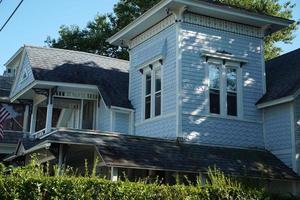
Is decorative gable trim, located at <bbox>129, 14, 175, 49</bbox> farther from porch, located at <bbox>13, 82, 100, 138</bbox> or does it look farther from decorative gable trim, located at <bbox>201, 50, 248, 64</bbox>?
porch, located at <bbox>13, 82, 100, 138</bbox>

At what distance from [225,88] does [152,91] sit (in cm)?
305

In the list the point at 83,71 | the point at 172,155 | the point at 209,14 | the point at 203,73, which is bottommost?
the point at 172,155

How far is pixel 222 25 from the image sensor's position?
20078 mm

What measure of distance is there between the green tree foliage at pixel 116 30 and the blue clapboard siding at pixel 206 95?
16.3 metres

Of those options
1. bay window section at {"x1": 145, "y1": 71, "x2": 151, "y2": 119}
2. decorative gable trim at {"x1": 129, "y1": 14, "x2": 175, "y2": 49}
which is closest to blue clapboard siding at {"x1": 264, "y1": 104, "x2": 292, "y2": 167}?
bay window section at {"x1": 145, "y1": 71, "x2": 151, "y2": 119}

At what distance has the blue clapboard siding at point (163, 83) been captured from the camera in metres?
18.9

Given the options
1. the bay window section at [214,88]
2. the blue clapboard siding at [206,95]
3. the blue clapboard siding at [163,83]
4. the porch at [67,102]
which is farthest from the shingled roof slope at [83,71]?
the bay window section at [214,88]

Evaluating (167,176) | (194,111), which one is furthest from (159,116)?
(167,176)

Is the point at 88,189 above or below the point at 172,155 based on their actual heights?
below

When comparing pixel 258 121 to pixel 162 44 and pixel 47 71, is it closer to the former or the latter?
pixel 162 44

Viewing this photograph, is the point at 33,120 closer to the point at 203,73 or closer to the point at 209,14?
the point at 203,73

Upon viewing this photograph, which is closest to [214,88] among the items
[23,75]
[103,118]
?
[103,118]

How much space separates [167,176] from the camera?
57.4 feet

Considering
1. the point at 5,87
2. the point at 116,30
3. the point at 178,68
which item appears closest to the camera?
the point at 178,68
